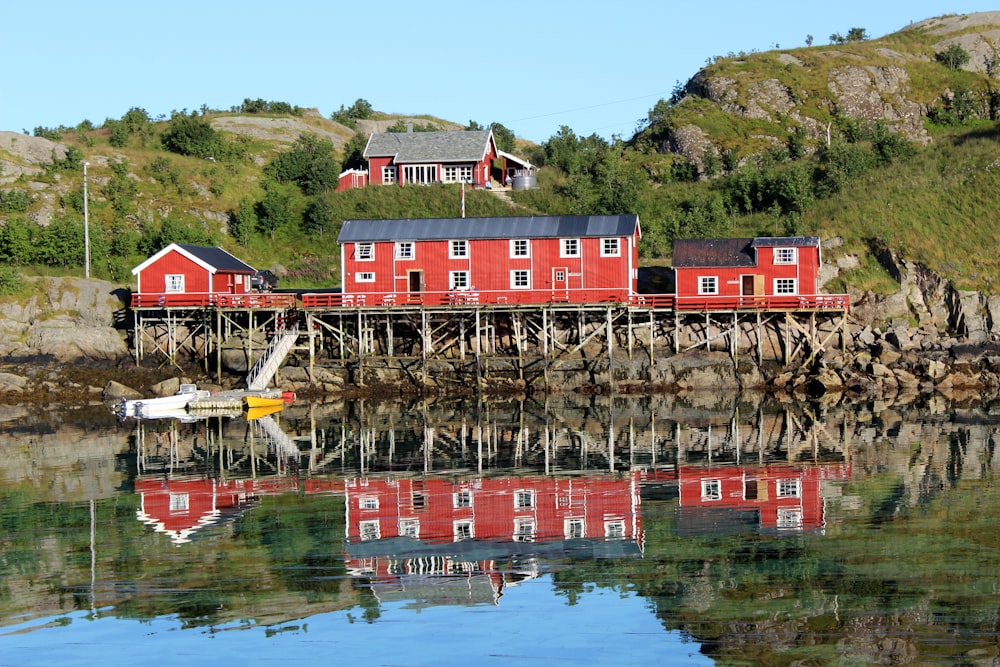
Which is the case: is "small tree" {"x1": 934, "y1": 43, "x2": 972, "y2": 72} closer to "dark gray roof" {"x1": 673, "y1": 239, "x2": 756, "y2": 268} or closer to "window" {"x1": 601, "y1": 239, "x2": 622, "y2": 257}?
"dark gray roof" {"x1": 673, "y1": 239, "x2": 756, "y2": 268}

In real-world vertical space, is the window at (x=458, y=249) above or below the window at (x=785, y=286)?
above

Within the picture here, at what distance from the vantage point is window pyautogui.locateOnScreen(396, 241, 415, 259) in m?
54.2

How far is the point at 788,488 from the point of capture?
2916 centimetres

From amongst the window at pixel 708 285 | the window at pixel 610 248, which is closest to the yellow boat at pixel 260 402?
the window at pixel 610 248

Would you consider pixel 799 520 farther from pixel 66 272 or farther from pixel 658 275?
pixel 66 272

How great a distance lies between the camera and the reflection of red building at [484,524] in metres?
22.1

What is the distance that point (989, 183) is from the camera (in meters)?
62.5

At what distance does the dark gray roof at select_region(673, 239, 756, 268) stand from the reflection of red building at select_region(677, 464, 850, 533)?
21.8 metres

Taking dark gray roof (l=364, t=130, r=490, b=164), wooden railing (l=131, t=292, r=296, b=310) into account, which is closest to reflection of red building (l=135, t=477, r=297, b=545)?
wooden railing (l=131, t=292, r=296, b=310)

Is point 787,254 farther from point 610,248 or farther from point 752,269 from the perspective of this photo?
point 610,248

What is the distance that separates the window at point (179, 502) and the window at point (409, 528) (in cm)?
556

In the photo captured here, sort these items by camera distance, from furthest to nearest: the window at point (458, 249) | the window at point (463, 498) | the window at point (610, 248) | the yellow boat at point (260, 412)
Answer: the window at point (458, 249), the window at point (610, 248), the yellow boat at point (260, 412), the window at point (463, 498)

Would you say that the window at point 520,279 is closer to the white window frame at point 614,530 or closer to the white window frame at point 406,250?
the white window frame at point 406,250

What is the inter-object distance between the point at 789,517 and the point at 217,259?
3619 cm
